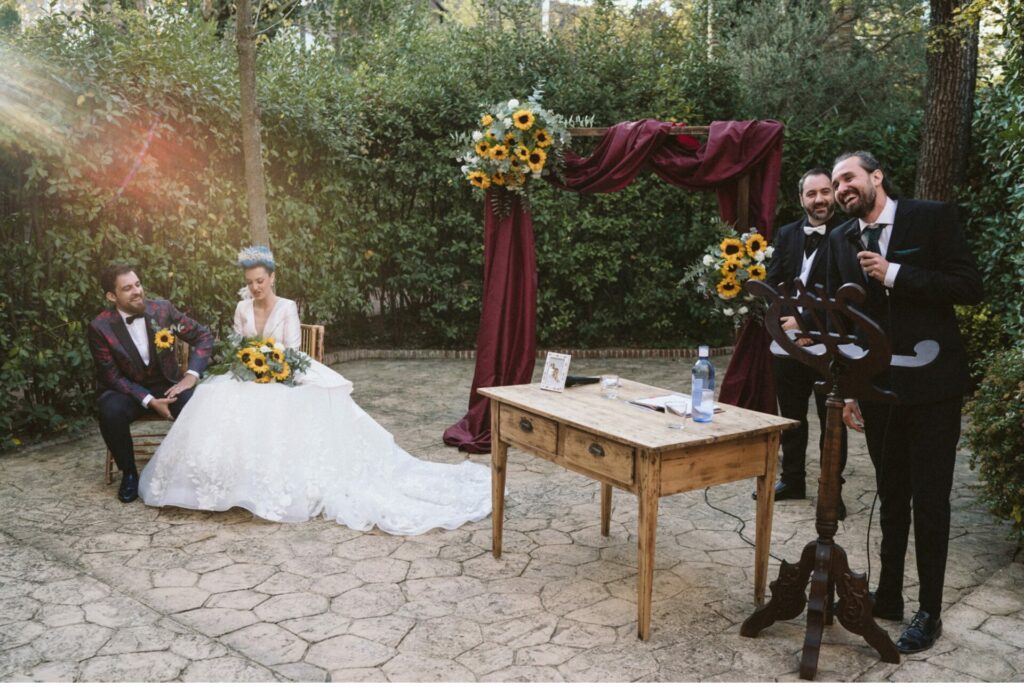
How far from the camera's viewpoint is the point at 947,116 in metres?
8.91

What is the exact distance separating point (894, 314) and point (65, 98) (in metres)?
6.00

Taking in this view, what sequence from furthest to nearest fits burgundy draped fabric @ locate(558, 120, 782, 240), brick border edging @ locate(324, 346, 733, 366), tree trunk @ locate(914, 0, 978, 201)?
1. brick border edging @ locate(324, 346, 733, 366)
2. tree trunk @ locate(914, 0, 978, 201)
3. burgundy draped fabric @ locate(558, 120, 782, 240)

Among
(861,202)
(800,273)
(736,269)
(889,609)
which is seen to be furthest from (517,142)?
(889,609)

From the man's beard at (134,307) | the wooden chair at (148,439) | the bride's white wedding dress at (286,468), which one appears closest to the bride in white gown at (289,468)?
the bride's white wedding dress at (286,468)

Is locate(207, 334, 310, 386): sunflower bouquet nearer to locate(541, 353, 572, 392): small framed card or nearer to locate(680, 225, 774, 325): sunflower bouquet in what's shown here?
locate(541, 353, 572, 392): small framed card

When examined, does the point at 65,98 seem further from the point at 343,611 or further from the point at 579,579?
the point at 579,579

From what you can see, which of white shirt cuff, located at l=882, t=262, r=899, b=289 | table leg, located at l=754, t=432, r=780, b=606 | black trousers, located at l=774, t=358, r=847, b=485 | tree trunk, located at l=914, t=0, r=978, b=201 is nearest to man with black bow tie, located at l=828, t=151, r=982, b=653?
white shirt cuff, located at l=882, t=262, r=899, b=289

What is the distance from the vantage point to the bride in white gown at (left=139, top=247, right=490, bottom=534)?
5191mm

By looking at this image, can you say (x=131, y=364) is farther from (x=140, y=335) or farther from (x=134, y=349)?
(x=140, y=335)

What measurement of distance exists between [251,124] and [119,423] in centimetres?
328

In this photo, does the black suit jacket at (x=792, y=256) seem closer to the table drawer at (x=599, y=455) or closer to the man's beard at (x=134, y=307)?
the table drawer at (x=599, y=455)

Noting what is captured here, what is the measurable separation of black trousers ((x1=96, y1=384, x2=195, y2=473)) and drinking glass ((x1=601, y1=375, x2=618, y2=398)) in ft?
10.4

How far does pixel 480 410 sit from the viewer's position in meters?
6.95

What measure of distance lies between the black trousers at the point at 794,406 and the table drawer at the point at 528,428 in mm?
2018
